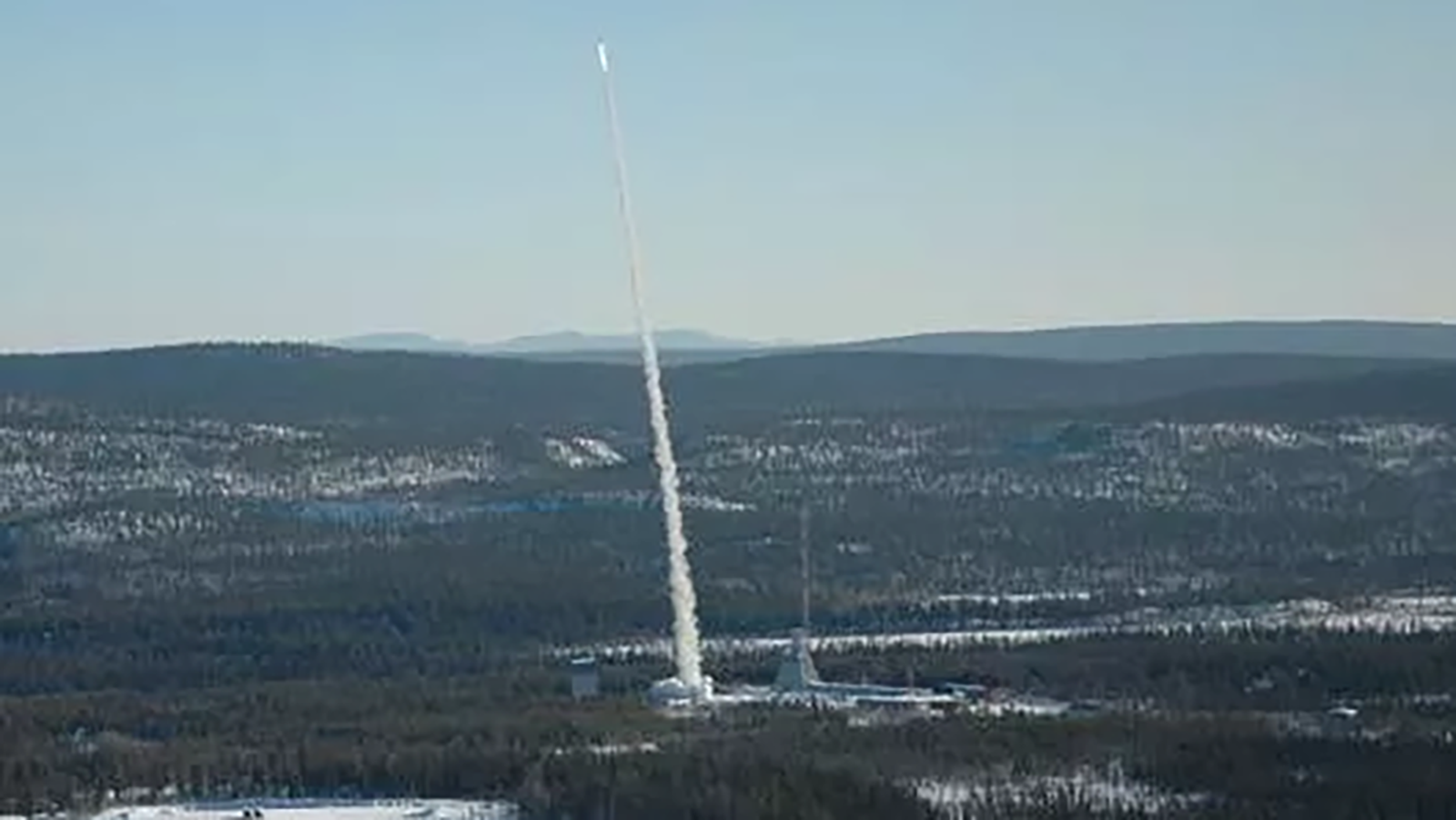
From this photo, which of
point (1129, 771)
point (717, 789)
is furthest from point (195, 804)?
point (1129, 771)

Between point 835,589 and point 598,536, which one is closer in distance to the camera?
point 835,589

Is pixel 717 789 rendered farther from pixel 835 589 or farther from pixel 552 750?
pixel 835 589

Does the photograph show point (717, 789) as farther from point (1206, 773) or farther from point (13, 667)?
point (13, 667)

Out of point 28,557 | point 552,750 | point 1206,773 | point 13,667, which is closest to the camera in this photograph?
point 1206,773

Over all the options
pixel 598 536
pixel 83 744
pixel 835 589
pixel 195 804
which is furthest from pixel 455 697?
pixel 598 536

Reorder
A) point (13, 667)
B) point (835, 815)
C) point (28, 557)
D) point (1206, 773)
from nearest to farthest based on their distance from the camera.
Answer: point (835, 815), point (1206, 773), point (13, 667), point (28, 557)

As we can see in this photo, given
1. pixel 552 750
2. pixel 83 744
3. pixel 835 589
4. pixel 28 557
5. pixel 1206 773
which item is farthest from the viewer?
pixel 28 557
